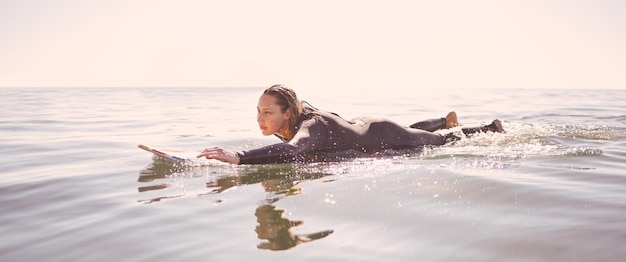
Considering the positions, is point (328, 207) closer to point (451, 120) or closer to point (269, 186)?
point (269, 186)

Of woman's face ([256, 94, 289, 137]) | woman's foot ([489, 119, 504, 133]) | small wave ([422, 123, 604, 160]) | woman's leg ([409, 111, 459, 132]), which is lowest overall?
small wave ([422, 123, 604, 160])

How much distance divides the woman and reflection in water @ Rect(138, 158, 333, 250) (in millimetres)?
175

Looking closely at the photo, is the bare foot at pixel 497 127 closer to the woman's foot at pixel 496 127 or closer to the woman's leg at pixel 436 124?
the woman's foot at pixel 496 127

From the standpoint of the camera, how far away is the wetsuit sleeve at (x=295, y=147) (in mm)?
5734

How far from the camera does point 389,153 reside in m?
6.78

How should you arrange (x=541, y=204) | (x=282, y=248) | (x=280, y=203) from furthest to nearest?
1. (x=280, y=203)
2. (x=541, y=204)
3. (x=282, y=248)

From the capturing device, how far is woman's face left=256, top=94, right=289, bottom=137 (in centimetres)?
638

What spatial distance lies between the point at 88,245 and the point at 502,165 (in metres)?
3.99

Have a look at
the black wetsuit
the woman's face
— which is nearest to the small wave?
the black wetsuit

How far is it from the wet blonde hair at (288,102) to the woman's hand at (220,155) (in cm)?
105

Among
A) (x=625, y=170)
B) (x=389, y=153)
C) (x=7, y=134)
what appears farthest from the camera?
(x=7, y=134)

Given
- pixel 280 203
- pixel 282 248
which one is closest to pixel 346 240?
pixel 282 248

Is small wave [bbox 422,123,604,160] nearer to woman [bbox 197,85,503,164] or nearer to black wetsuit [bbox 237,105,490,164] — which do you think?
black wetsuit [bbox 237,105,490,164]

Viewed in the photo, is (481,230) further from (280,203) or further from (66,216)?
(66,216)
